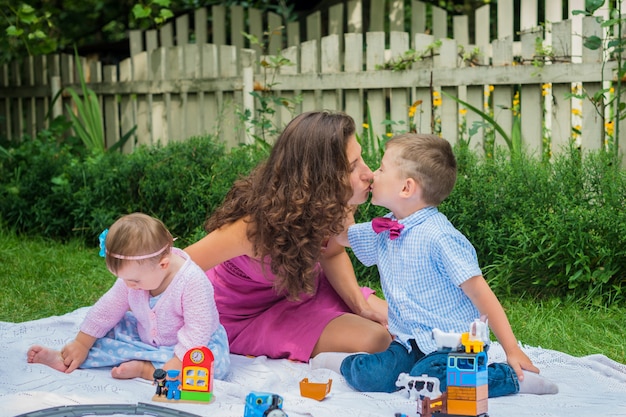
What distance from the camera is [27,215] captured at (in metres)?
6.50

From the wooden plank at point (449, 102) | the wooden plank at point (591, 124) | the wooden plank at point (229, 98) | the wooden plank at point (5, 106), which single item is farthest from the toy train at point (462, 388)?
the wooden plank at point (5, 106)

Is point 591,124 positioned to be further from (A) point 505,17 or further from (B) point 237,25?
(B) point 237,25

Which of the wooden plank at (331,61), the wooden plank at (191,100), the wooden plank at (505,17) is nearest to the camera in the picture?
the wooden plank at (505,17)

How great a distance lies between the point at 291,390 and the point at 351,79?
12.4ft

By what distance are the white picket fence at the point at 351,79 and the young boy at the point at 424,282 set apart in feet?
7.25

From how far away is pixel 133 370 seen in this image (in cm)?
317

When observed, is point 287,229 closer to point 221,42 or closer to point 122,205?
point 122,205

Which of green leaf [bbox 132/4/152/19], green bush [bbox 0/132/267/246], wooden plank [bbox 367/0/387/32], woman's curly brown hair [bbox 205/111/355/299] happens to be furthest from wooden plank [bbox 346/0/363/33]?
woman's curly brown hair [bbox 205/111/355/299]

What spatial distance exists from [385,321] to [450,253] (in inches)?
29.2

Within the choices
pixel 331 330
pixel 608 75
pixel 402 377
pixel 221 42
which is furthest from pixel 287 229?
pixel 221 42

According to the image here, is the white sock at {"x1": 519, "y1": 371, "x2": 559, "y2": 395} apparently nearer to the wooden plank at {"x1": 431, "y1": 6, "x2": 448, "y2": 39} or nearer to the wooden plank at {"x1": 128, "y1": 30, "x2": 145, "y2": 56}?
the wooden plank at {"x1": 431, "y1": 6, "x2": 448, "y2": 39}

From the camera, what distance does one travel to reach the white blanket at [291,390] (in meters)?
2.82

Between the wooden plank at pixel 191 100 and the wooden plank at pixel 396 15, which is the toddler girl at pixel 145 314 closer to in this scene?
the wooden plank at pixel 191 100

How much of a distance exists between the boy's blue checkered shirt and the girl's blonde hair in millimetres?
832
